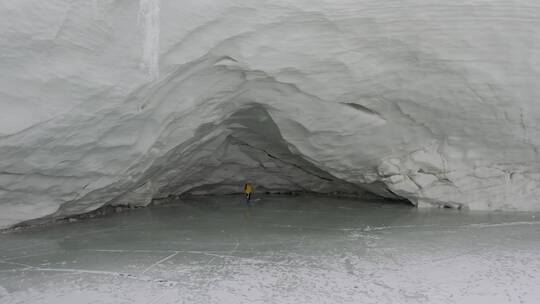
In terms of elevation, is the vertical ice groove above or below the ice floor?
above

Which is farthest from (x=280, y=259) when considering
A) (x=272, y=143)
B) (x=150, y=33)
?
(x=272, y=143)

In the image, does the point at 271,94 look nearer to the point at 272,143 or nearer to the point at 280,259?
the point at 272,143

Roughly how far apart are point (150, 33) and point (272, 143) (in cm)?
316

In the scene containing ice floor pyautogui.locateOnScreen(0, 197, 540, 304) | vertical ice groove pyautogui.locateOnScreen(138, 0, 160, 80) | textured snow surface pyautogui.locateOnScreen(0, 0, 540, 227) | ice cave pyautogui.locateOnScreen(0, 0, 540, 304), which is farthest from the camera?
vertical ice groove pyautogui.locateOnScreen(138, 0, 160, 80)

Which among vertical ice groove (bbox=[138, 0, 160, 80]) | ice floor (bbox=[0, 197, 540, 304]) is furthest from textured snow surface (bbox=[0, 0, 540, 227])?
ice floor (bbox=[0, 197, 540, 304])

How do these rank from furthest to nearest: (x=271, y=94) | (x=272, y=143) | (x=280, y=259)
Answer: (x=272, y=143) → (x=271, y=94) → (x=280, y=259)

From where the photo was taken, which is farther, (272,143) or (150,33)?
(272,143)

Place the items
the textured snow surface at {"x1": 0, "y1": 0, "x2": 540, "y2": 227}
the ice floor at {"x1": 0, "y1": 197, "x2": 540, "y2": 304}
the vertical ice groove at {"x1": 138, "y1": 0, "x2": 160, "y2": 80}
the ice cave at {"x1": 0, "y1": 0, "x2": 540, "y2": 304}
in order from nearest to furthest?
the ice floor at {"x1": 0, "y1": 197, "x2": 540, "y2": 304}, the ice cave at {"x1": 0, "y1": 0, "x2": 540, "y2": 304}, the textured snow surface at {"x1": 0, "y1": 0, "x2": 540, "y2": 227}, the vertical ice groove at {"x1": 138, "y1": 0, "x2": 160, "y2": 80}

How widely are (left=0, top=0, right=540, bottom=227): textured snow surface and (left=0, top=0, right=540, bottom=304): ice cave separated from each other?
0.02 m

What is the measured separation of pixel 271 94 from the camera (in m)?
5.75

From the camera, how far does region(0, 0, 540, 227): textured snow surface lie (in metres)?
4.27

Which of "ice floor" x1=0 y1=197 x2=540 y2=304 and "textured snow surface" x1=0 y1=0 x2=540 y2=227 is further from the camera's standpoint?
"textured snow surface" x1=0 y1=0 x2=540 y2=227

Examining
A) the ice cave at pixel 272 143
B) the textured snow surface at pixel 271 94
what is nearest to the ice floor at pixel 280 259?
the ice cave at pixel 272 143

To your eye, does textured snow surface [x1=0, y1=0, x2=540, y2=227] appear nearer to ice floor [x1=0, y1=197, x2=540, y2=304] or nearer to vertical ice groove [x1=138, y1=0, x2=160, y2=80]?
vertical ice groove [x1=138, y1=0, x2=160, y2=80]
